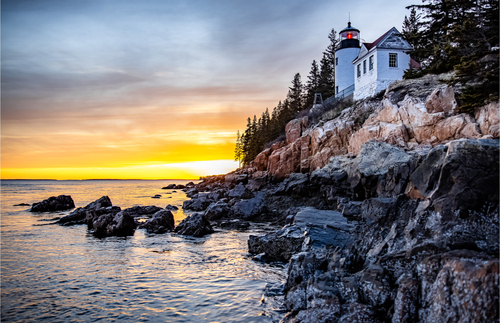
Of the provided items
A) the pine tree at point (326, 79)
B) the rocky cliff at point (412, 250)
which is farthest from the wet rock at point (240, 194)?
the pine tree at point (326, 79)

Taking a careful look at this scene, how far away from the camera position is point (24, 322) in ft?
24.2

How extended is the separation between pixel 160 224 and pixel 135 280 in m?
9.10

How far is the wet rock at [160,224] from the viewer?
18561mm

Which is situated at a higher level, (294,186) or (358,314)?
(294,186)

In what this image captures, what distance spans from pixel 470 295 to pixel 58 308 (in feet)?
30.9

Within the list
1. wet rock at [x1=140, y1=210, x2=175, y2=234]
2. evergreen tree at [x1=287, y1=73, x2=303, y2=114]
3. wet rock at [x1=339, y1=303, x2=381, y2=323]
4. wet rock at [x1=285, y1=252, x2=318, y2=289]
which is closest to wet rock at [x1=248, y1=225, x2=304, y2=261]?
wet rock at [x1=285, y1=252, x2=318, y2=289]

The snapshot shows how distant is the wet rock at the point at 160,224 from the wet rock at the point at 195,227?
101cm

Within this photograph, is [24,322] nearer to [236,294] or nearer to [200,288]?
[200,288]

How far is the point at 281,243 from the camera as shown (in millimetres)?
12367

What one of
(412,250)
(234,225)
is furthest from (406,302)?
(234,225)

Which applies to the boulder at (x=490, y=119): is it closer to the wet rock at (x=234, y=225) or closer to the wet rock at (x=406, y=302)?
the wet rock at (x=234, y=225)

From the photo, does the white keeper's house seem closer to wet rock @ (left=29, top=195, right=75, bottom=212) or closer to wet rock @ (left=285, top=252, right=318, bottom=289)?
wet rock @ (left=285, top=252, right=318, bottom=289)

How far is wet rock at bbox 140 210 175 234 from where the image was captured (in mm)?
18561

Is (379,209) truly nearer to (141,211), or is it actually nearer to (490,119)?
(490,119)
